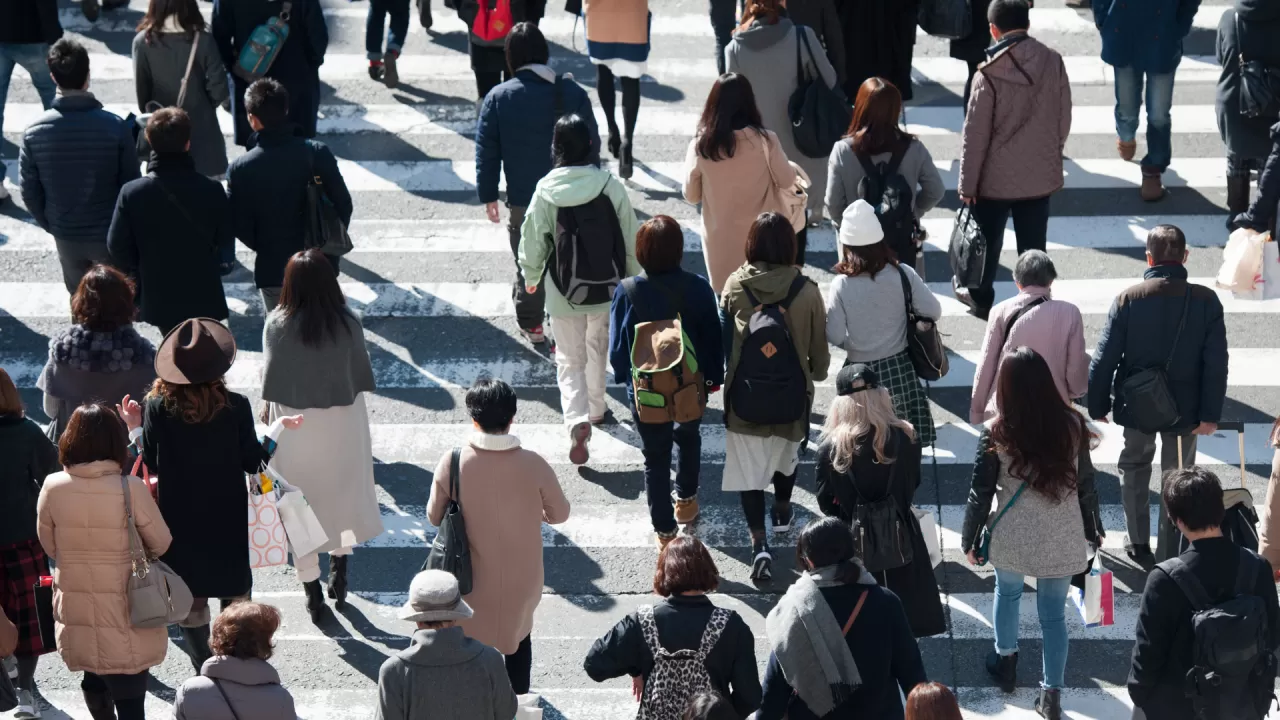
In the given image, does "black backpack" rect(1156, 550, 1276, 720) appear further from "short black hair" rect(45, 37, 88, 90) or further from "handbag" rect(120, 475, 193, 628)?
"short black hair" rect(45, 37, 88, 90)

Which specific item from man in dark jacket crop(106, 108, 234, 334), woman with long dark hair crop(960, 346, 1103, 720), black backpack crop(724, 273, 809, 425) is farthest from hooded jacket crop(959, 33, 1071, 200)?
man in dark jacket crop(106, 108, 234, 334)

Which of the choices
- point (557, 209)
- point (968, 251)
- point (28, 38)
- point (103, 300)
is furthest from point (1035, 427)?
point (28, 38)

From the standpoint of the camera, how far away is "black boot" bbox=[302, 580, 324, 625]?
8.68m

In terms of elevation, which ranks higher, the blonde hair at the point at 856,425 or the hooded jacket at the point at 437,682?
the blonde hair at the point at 856,425

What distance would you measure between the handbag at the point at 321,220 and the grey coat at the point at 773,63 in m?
2.52

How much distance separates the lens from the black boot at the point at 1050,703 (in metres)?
7.79

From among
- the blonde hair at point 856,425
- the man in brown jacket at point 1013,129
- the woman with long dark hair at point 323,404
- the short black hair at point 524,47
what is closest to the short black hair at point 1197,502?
the blonde hair at point 856,425

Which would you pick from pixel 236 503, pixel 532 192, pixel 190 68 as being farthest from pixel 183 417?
pixel 190 68

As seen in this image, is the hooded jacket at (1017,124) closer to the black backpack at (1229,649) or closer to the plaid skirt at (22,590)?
the black backpack at (1229,649)

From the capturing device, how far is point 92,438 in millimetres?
7086

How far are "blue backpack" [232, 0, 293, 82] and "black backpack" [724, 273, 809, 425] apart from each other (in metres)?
4.71

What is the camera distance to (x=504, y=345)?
37.0 feet

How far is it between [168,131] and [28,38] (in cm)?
406

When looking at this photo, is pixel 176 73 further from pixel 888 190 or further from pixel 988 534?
pixel 988 534
